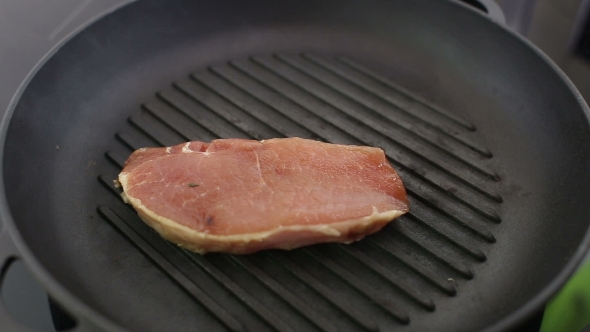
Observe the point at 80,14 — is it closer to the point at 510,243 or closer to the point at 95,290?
the point at 95,290

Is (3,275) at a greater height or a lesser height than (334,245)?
lesser

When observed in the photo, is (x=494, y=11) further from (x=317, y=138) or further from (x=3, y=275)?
(x=3, y=275)

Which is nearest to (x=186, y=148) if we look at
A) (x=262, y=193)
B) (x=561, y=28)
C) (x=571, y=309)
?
(x=262, y=193)

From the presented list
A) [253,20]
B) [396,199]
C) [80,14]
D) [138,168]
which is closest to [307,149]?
[396,199]

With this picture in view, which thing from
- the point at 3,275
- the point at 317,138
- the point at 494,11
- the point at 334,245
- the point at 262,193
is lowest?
the point at 3,275

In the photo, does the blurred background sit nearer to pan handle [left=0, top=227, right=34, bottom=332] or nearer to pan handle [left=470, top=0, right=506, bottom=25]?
pan handle [left=470, top=0, right=506, bottom=25]

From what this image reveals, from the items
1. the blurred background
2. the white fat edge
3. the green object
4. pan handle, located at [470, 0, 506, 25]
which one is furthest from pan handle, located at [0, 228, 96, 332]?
the blurred background
